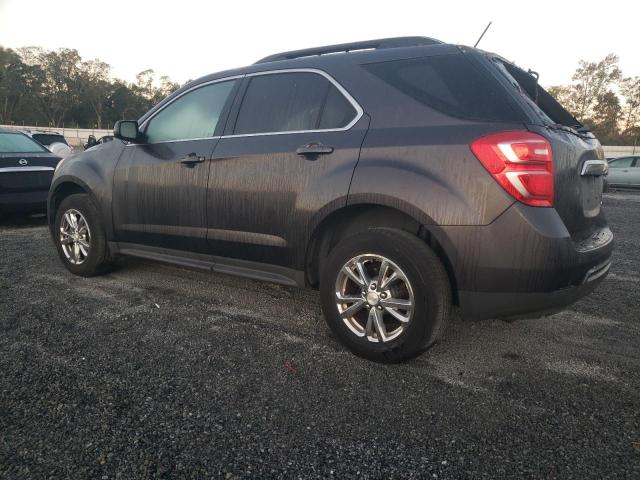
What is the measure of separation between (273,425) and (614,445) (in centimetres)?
141

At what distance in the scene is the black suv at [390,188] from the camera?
88.0 inches

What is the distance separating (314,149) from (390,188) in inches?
23.2

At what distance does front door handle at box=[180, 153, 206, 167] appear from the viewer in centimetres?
341

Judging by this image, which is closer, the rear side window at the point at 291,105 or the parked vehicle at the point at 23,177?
the rear side window at the point at 291,105

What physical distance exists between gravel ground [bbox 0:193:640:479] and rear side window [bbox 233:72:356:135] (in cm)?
136

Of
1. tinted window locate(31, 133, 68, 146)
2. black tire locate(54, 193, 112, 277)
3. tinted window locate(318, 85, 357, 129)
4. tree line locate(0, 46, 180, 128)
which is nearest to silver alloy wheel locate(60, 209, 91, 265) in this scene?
black tire locate(54, 193, 112, 277)

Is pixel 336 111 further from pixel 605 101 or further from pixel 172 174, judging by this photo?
pixel 605 101

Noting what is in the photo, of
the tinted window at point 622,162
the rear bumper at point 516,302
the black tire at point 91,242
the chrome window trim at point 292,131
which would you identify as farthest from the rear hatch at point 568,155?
the tinted window at point 622,162

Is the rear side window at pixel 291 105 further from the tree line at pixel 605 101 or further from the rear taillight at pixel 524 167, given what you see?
the tree line at pixel 605 101

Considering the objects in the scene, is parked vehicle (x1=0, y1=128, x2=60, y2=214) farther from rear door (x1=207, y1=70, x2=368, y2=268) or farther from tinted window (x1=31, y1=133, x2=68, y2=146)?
tinted window (x1=31, y1=133, x2=68, y2=146)

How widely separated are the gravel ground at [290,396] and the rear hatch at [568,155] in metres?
0.83

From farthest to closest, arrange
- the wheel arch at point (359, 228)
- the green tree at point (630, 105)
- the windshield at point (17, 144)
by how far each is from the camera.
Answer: the green tree at point (630, 105)
the windshield at point (17, 144)
the wheel arch at point (359, 228)

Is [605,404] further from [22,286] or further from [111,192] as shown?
[22,286]

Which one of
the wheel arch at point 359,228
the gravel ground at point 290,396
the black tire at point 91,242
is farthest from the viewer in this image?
the black tire at point 91,242
